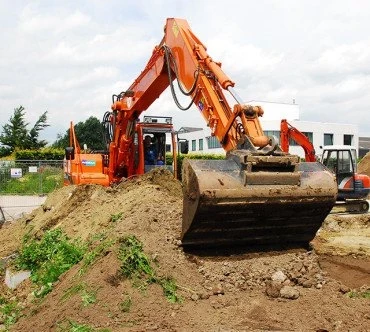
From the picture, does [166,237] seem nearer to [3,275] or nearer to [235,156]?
[235,156]

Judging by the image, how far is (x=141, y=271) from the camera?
19.7 feet

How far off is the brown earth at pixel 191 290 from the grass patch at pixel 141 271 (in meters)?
0.07

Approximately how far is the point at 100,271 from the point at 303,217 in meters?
2.56

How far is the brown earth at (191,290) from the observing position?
5.24m

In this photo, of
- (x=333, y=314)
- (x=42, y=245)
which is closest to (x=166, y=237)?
(x=333, y=314)

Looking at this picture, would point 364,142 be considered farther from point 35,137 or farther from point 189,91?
point 189,91

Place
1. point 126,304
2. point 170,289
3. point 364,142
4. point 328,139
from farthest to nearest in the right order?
point 364,142
point 328,139
point 170,289
point 126,304

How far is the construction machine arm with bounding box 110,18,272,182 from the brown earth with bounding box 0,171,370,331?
4.82ft

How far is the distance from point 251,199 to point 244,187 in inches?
6.2

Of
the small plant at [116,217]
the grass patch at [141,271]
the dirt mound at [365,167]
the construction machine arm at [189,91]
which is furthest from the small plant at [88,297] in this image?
the dirt mound at [365,167]

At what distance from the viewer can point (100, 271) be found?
237 inches

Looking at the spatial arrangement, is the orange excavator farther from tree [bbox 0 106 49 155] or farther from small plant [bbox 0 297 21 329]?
tree [bbox 0 106 49 155]

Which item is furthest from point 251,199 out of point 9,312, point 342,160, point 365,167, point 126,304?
point 365,167

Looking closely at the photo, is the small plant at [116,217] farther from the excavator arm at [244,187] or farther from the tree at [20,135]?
the tree at [20,135]
